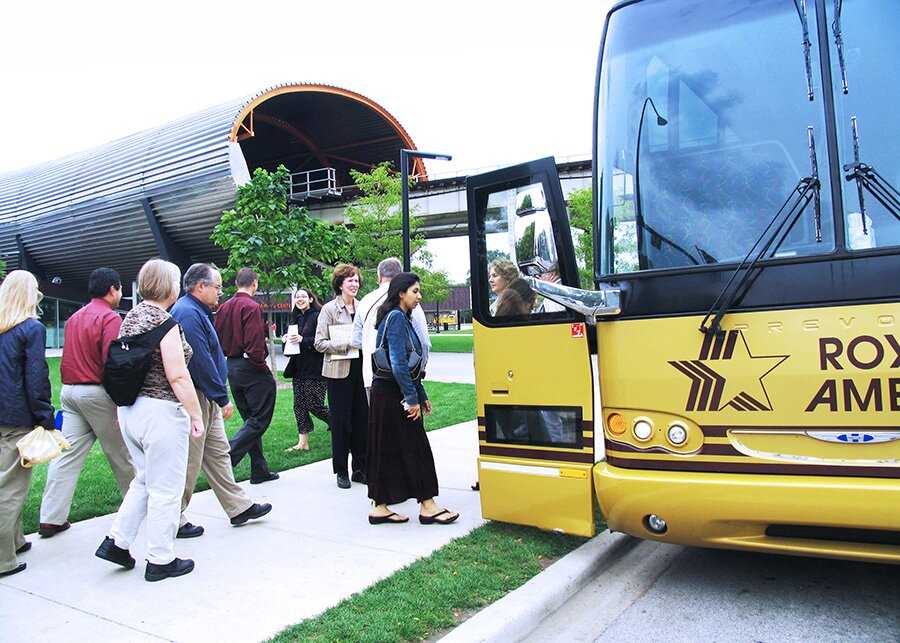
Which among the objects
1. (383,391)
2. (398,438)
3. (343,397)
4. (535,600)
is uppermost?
(383,391)

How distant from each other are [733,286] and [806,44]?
130 centimetres

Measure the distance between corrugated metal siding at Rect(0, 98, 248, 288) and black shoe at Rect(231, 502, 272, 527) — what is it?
24.6 metres

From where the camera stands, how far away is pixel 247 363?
6320mm

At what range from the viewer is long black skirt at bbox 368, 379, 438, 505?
16.6 feet

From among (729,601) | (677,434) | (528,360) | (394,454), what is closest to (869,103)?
(677,434)

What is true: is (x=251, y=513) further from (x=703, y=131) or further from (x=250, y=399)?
(x=703, y=131)

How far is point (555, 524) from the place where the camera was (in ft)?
14.1

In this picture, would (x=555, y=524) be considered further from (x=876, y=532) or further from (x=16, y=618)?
(x=16, y=618)

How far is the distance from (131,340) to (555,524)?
276 centimetres

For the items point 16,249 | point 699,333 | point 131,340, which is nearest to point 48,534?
point 131,340

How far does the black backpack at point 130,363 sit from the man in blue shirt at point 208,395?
666mm

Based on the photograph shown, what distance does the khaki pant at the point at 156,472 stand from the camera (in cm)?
399

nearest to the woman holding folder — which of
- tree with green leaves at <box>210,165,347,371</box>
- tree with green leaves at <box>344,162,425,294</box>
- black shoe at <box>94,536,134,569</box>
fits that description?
black shoe at <box>94,536,134,569</box>

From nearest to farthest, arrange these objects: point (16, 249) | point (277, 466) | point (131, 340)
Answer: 1. point (131, 340)
2. point (277, 466)
3. point (16, 249)
